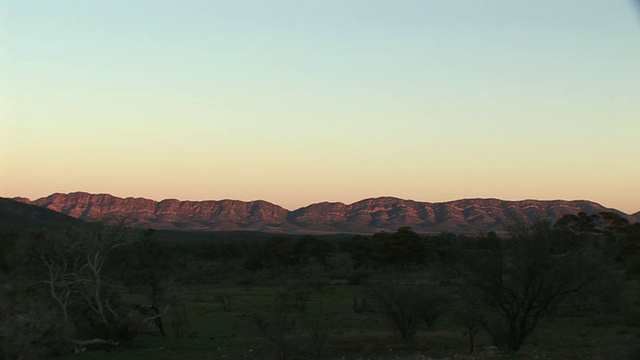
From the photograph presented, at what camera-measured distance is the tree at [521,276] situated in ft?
71.2

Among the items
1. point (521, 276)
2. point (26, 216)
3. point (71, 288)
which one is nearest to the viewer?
point (521, 276)

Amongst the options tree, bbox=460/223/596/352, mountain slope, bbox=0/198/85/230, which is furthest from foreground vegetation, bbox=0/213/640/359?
mountain slope, bbox=0/198/85/230

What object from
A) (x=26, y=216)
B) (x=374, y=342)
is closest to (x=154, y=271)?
(x=374, y=342)

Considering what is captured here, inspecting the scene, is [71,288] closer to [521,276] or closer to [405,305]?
[405,305]

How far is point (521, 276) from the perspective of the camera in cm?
2220

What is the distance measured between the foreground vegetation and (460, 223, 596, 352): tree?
0.13 ft

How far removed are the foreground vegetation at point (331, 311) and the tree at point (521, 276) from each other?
40 millimetres

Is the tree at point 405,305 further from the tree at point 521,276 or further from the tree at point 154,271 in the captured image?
the tree at point 154,271

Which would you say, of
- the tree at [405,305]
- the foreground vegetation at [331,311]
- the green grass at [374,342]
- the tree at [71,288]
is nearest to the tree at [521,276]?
the foreground vegetation at [331,311]

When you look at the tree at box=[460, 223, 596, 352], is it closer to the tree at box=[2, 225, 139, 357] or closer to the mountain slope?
the tree at box=[2, 225, 139, 357]

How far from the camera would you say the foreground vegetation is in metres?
22.6

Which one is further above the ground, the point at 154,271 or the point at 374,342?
the point at 154,271

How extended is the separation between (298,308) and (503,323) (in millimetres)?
19325

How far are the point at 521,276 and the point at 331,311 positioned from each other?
20.3 metres
